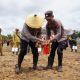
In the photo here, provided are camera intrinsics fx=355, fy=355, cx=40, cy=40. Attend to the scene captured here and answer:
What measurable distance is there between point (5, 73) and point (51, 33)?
208 centimetres

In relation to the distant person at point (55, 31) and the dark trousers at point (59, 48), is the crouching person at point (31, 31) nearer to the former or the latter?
the distant person at point (55, 31)

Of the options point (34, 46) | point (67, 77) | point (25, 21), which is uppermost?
point (25, 21)

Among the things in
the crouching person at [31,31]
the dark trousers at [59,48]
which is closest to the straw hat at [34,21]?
the crouching person at [31,31]

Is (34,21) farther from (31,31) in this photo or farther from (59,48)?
(59,48)

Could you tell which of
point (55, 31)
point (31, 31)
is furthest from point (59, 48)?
point (31, 31)

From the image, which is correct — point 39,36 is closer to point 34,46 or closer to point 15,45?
point 34,46

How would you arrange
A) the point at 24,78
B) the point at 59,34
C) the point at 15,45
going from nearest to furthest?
the point at 24,78 → the point at 59,34 → the point at 15,45

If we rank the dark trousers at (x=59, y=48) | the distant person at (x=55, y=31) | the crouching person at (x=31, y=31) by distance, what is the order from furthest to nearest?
the dark trousers at (x=59, y=48), the distant person at (x=55, y=31), the crouching person at (x=31, y=31)

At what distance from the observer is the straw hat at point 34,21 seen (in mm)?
11055

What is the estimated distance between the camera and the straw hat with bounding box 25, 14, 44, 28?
11.1 m

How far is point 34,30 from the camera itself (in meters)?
11.2

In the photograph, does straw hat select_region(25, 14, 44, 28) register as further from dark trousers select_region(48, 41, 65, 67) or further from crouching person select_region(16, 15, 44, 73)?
dark trousers select_region(48, 41, 65, 67)

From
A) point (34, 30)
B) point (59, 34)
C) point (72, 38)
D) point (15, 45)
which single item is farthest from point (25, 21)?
point (72, 38)

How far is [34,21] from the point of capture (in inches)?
440
